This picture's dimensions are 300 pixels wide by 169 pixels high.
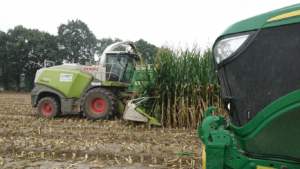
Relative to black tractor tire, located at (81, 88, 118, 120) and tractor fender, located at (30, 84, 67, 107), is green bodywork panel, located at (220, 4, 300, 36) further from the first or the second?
tractor fender, located at (30, 84, 67, 107)

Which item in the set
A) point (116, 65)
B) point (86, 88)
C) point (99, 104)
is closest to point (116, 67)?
point (116, 65)

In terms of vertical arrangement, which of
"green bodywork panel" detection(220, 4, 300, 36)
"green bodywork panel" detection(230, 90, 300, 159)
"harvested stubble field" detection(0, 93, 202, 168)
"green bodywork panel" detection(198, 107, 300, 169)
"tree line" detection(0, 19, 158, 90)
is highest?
"tree line" detection(0, 19, 158, 90)

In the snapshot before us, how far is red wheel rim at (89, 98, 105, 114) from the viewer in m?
6.28

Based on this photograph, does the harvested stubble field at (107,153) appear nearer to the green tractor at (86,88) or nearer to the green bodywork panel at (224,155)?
the green bodywork panel at (224,155)

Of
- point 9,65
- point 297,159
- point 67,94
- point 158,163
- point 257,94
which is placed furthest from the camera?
point 9,65

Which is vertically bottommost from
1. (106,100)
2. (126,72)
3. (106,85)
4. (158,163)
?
(158,163)

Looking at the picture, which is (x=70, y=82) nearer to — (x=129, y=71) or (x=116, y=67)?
(x=116, y=67)

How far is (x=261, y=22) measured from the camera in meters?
1.48

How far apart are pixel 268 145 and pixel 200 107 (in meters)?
3.19

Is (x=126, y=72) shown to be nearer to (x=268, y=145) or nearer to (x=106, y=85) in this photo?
(x=106, y=85)

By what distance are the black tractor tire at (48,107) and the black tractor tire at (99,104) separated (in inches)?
49.2

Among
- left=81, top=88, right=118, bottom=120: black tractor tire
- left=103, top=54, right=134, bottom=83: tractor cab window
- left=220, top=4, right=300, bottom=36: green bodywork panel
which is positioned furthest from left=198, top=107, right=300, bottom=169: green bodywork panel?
left=103, top=54, right=134, bottom=83: tractor cab window

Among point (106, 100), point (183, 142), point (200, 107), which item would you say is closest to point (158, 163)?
point (183, 142)

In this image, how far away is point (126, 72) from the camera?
7.17m
